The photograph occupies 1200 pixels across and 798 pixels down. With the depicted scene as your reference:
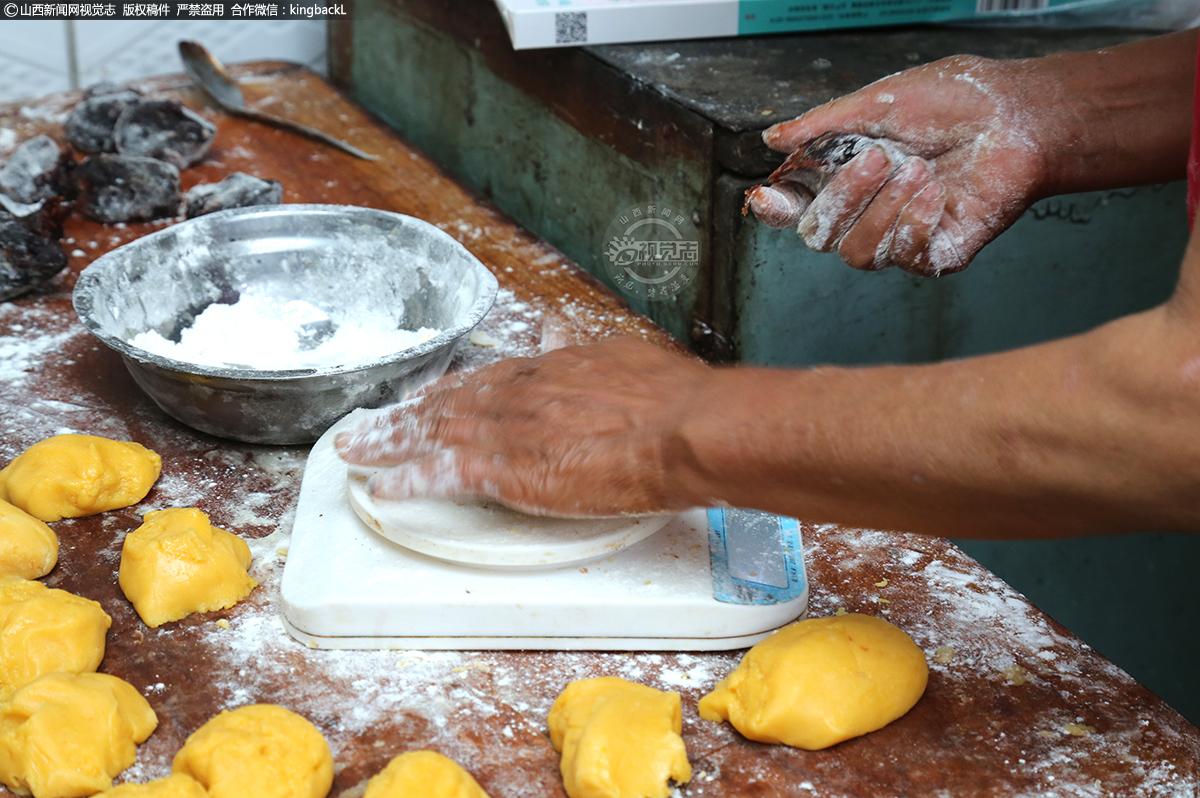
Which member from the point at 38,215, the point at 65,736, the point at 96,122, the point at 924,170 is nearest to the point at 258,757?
the point at 65,736

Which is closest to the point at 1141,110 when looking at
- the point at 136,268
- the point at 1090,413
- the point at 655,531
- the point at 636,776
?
the point at 1090,413

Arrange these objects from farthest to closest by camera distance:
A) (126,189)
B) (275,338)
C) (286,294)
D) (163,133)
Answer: (163,133) → (126,189) → (286,294) → (275,338)

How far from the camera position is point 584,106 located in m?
1.99

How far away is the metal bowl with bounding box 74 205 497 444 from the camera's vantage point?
4.50ft

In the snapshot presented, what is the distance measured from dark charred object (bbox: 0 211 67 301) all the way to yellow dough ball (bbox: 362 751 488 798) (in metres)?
1.34

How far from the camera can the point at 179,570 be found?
45.7 inches

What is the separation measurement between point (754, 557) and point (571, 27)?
47.9 inches

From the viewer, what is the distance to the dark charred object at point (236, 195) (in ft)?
6.84

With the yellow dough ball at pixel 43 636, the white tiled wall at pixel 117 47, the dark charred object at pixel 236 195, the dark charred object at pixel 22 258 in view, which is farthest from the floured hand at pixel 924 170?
the white tiled wall at pixel 117 47

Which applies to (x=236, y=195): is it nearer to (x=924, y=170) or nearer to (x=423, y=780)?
(x=924, y=170)

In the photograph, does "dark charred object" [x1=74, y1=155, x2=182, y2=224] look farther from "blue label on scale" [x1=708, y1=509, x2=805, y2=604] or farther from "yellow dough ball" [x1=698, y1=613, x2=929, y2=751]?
"yellow dough ball" [x1=698, y1=613, x2=929, y2=751]

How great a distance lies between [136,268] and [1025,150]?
4.57 feet

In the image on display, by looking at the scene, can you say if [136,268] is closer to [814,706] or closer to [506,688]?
[506,688]

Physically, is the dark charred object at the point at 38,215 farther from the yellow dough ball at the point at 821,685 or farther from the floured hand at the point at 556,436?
the yellow dough ball at the point at 821,685
